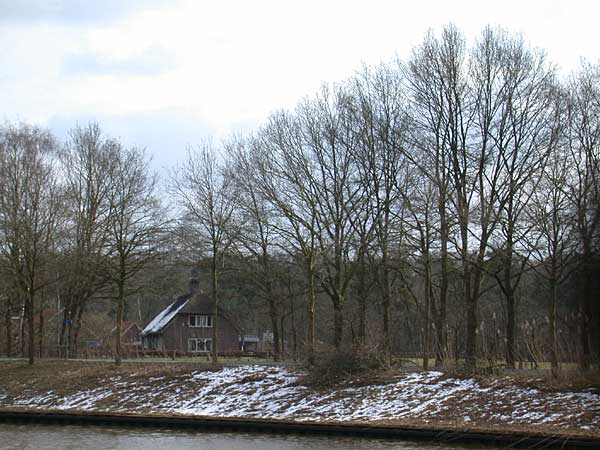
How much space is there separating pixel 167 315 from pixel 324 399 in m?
50.4

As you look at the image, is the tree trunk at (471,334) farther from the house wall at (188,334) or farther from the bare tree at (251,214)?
the house wall at (188,334)

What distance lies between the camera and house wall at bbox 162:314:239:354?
71.1 metres

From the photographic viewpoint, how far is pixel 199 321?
238 feet

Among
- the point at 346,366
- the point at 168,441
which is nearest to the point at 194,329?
the point at 346,366

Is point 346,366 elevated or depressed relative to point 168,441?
elevated

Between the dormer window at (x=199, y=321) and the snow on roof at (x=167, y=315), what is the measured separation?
1.69 m

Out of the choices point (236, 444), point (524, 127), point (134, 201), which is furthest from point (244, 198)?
point (236, 444)

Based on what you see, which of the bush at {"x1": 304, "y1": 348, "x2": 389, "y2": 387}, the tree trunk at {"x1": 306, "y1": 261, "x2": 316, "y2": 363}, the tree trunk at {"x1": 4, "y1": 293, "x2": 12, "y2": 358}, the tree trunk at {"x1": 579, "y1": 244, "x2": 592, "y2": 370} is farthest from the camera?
the tree trunk at {"x1": 4, "y1": 293, "x2": 12, "y2": 358}

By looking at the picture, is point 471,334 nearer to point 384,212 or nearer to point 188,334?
point 384,212

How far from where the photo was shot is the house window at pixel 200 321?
7225 centimetres

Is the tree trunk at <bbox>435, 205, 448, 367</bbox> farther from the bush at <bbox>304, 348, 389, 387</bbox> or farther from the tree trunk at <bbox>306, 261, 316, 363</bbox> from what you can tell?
the tree trunk at <bbox>306, 261, 316, 363</bbox>

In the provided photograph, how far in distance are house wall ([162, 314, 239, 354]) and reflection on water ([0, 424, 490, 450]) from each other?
47013 millimetres

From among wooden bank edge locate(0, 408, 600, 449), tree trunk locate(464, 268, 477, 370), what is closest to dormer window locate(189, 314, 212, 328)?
tree trunk locate(464, 268, 477, 370)

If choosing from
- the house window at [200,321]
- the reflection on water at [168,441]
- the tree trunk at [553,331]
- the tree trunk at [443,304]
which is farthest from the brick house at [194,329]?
the reflection on water at [168,441]
